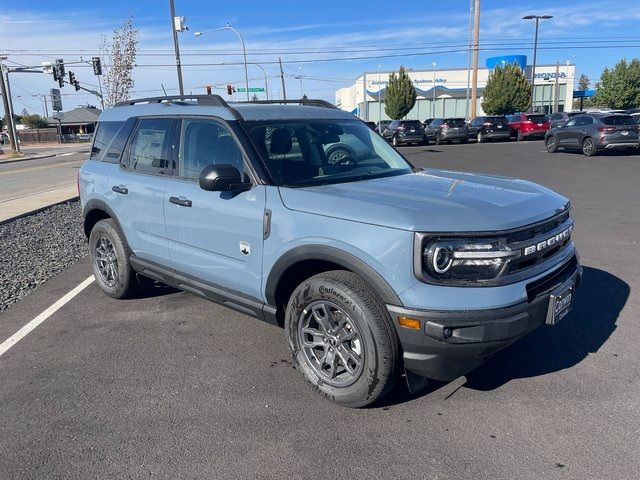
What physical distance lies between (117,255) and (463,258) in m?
3.57

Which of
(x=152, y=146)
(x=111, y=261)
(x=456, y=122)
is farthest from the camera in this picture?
(x=456, y=122)

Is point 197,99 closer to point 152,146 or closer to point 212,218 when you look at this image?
point 152,146

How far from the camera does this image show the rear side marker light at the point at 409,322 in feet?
9.51

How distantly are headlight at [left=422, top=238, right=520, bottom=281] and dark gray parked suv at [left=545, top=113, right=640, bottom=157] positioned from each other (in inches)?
789

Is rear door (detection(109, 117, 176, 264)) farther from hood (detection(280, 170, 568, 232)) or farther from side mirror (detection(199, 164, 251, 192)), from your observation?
Answer: hood (detection(280, 170, 568, 232))

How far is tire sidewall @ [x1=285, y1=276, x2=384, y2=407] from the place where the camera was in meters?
3.10

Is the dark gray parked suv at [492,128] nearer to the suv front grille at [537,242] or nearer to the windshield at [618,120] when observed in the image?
the windshield at [618,120]

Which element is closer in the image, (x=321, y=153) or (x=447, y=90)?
(x=321, y=153)

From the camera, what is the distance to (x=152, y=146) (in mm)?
4754

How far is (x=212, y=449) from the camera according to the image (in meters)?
3.00

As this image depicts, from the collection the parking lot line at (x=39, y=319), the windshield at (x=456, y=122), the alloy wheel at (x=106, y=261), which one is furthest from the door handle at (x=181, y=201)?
the windshield at (x=456, y=122)

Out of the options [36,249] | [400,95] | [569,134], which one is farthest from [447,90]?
[36,249]

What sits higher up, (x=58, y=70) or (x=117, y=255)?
(x=58, y=70)

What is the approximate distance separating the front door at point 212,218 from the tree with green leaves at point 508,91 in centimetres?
A: 4847
